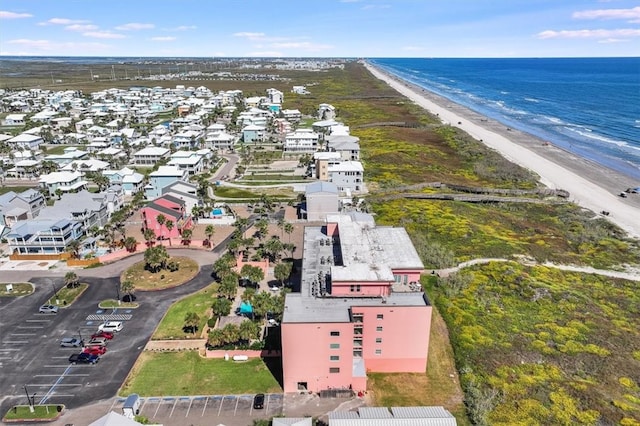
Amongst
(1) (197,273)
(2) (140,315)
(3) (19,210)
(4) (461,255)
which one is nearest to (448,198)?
(4) (461,255)

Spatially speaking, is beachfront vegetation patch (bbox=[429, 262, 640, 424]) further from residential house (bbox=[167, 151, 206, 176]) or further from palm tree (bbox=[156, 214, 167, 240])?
residential house (bbox=[167, 151, 206, 176])

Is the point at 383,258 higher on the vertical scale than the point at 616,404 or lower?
higher

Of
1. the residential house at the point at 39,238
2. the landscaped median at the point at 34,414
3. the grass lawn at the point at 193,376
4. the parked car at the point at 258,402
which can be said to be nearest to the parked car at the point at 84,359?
the grass lawn at the point at 193,376

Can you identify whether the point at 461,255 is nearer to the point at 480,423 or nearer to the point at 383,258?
the point at 383,258

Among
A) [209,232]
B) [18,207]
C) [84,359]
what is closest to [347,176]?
[209,232]

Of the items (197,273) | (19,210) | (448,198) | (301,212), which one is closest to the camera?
(197,273)

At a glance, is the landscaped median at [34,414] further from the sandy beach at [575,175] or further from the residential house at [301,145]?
the residential house at [301,145]

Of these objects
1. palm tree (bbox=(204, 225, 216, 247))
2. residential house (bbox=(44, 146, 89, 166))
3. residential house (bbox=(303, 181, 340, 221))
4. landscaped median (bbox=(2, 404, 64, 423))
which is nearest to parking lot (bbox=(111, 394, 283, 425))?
landscaped median (bbox=(2, 404, 64, 423))
